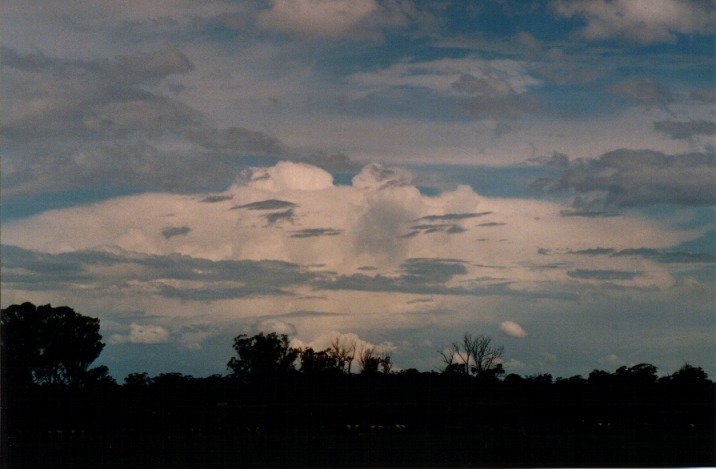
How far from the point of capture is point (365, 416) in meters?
46.5

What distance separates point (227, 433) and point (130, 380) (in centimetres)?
1685

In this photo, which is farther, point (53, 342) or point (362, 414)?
point (53, 342)

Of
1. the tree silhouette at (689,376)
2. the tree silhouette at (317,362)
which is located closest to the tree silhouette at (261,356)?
the tree silhouette at (317,362)

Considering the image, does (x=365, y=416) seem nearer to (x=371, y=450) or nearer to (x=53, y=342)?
(x=371, y=450)

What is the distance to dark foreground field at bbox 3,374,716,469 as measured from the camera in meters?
42.7

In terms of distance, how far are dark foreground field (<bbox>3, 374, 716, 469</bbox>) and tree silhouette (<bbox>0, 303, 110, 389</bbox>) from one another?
4217mm

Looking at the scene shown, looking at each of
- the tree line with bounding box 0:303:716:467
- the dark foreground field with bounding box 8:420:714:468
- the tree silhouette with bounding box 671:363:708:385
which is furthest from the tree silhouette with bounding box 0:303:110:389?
the tree silhouette with bounding box 671:363:708:385

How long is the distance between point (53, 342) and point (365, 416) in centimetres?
2318

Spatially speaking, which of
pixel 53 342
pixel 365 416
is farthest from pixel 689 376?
pixel 53 342

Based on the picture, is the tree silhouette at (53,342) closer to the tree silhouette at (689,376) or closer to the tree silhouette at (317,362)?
the tree silhouette at (317,362)

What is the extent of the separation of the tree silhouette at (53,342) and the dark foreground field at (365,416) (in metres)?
4.22

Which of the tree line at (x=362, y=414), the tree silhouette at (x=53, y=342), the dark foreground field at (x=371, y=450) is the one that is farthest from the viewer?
the tree silhouette at (x=53, y=342)

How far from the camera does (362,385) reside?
158ft

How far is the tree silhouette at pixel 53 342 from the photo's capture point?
174 feet
